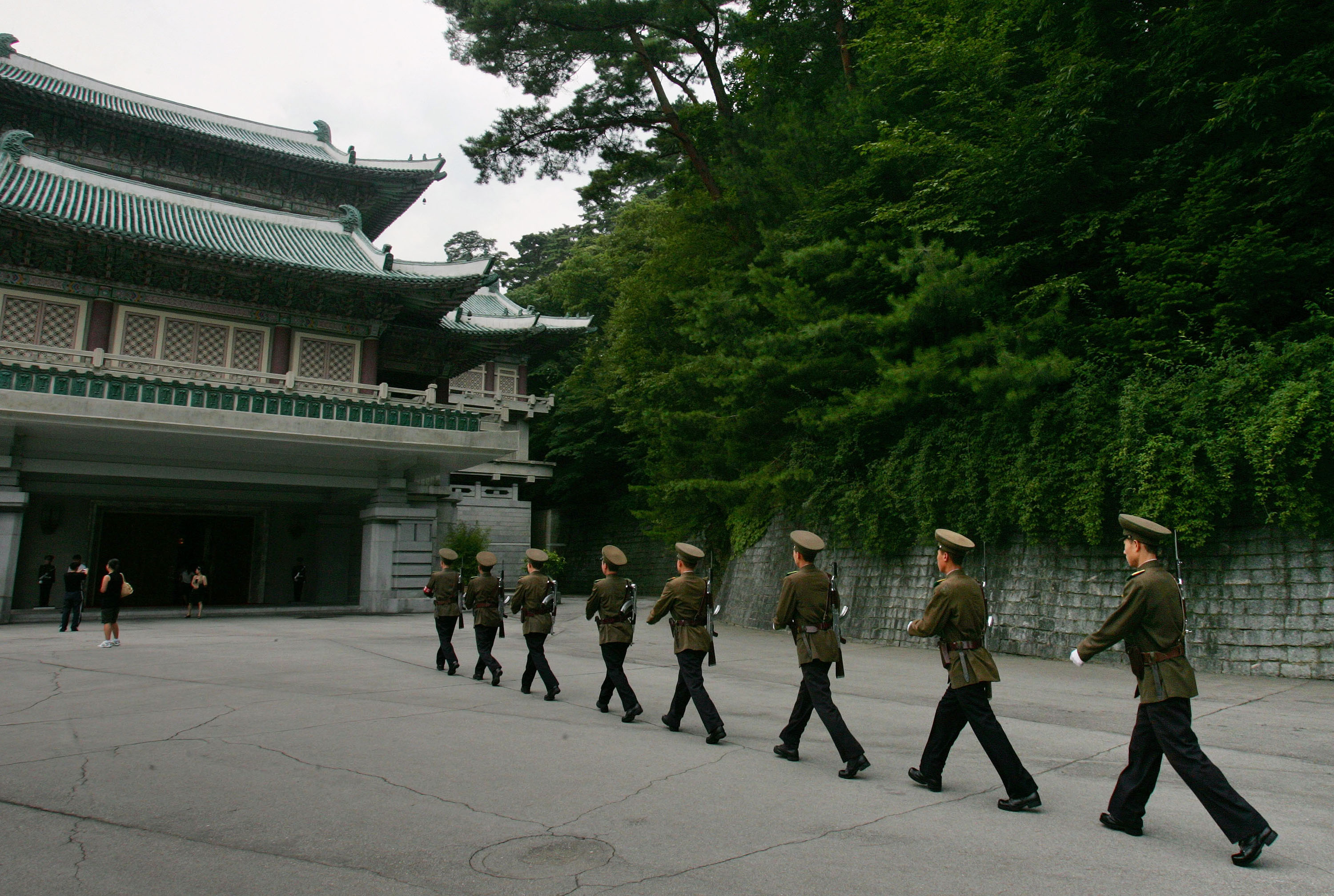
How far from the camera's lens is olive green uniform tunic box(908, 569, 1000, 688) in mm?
5207

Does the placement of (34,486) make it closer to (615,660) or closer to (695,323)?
(695,323)

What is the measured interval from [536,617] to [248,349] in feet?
56.8

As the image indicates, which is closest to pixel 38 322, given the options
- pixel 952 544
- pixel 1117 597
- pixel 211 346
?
pixel 211 346

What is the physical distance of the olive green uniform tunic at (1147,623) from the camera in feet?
15.1

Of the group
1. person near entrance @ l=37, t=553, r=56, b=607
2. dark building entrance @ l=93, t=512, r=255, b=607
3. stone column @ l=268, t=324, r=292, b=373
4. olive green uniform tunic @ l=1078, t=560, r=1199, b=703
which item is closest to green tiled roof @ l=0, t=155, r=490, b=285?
stone column @ l=268, t=324, r=292, b=373

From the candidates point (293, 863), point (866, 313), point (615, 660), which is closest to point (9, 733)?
point (293, 863)

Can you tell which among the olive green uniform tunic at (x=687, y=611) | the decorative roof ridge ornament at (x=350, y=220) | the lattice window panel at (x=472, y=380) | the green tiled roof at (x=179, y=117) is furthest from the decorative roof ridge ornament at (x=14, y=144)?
the olive green uniform tunic at (x=687, y=611)

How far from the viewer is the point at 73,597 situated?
15.9 m

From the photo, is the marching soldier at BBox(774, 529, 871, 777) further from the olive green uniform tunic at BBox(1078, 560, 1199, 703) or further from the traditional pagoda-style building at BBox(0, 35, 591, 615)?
the traditional pagoda-style building at BBox(0, 35, 591, 615)

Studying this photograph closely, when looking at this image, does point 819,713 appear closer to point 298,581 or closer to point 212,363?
point 212,363

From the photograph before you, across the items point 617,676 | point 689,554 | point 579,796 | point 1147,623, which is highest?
point 689,554

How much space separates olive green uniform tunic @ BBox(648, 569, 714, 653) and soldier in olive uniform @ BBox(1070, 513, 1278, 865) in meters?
3.24

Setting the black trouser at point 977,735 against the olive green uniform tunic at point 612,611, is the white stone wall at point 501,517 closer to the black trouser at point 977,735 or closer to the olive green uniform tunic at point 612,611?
the olive green uniform tunic at point 612,611

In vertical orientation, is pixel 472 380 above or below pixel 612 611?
above
